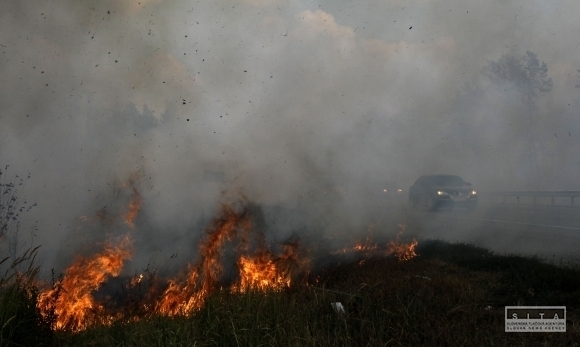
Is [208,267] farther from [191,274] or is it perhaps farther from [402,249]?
[402,249]

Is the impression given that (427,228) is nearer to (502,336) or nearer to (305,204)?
(305,204)

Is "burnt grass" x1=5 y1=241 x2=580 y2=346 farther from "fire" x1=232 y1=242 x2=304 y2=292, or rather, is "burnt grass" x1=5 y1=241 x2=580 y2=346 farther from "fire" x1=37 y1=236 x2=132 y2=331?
"fire" x1=232 y1=242 x2=304 y2=292

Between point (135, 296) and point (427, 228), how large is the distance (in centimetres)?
892

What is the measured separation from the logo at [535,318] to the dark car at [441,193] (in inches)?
524

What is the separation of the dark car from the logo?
13318 mm

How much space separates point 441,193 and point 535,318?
1357 cm

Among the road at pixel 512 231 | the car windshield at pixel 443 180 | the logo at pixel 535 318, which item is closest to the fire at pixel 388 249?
the road at pixel 512 231

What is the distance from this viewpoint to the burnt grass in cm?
375

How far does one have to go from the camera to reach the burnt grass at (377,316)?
12.3 feet

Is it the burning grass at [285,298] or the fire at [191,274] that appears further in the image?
the fire at [191,274]

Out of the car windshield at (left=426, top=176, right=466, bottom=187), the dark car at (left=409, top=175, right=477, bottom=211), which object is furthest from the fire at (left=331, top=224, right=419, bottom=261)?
the car windshield at (left=426, top=176, right=466, bottom=187)

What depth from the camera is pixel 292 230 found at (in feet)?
25.1

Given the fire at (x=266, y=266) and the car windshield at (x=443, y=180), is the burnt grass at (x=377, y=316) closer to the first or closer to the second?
the fire at (x=266, y=266)

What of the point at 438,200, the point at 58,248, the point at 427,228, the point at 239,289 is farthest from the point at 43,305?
the point at 438,200
